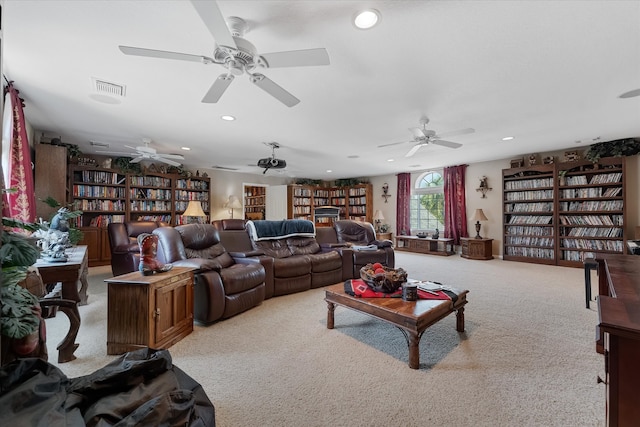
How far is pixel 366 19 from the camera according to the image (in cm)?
168

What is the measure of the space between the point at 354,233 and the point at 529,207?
153 inches

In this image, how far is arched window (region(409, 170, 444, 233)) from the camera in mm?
7465

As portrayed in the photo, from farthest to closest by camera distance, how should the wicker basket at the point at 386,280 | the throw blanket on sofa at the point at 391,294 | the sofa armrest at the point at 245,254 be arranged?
the sofa armrest at the point at 245,254 < the wicker basket at the point at 386,280 < the throw blanket on sofa at the point at 391,294

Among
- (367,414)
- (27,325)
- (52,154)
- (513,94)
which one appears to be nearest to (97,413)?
(27,325)

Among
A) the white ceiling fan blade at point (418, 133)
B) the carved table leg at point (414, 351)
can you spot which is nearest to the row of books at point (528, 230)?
the white ceiling fan blade at point (418, 133)

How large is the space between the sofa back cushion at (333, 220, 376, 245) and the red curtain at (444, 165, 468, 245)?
9.89 feet

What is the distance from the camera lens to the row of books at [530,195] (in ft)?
18.1

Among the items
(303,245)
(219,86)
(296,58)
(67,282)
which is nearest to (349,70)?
(296,58)

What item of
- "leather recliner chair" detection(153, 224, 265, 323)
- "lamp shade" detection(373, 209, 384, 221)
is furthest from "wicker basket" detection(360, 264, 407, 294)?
"lamp shade" detection(373, 209, 384, 221)

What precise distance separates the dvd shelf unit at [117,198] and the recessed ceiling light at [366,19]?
5.58 m

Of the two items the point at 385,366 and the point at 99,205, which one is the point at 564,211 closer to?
the point at 385,366

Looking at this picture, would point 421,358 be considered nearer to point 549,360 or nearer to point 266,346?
point 549,360

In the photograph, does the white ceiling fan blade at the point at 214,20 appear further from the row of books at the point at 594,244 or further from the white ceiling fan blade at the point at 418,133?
the row of books at the point at 594,244

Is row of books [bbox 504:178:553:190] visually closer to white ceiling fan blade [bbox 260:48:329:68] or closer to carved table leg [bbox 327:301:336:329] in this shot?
carved table leg [bbox 327:301:336:329]
